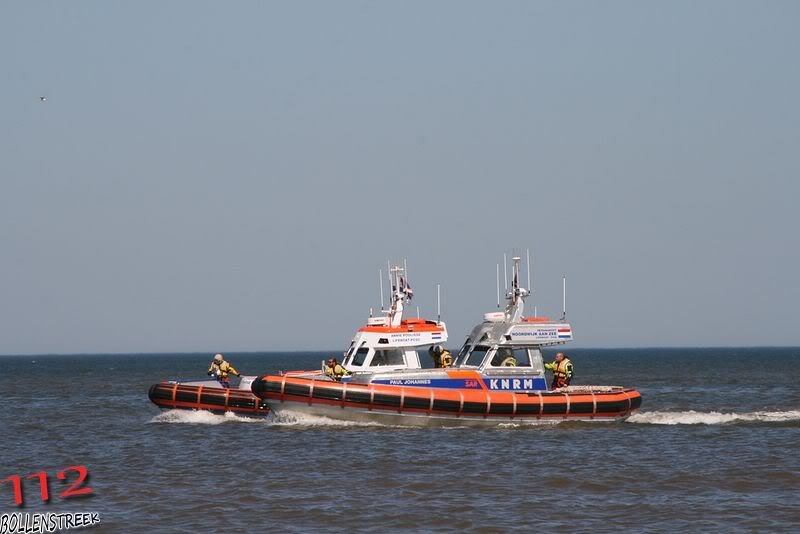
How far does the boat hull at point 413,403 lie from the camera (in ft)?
88.2

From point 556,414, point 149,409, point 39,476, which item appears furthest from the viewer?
point 149,409

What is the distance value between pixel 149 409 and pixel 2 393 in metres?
19.8

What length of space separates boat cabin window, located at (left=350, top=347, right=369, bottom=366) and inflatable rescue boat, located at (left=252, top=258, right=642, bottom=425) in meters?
0.03

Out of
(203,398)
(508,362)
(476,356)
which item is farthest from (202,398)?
(508,362)

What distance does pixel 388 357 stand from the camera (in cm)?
2820

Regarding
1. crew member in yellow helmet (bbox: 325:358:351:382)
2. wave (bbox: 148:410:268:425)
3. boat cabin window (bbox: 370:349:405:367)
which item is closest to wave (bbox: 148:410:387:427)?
wave (bbox: 148:410:268:425)

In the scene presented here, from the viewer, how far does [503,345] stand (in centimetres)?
2786

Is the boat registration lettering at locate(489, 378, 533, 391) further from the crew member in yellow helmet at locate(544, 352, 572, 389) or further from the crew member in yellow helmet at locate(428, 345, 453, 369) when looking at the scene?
the crew member in yellow helmet at locate(428, 345, 453, 369)

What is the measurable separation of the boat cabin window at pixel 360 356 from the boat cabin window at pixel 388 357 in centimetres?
28

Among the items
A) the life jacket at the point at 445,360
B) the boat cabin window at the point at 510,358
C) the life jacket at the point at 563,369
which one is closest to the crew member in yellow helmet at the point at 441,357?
the life jacket at the point at 445,360

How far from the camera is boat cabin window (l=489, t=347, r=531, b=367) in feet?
91.8

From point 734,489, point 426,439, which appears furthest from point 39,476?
point 734,489

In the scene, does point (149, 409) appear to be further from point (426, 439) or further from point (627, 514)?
point (627, 514)

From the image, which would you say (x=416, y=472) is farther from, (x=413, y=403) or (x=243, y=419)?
(x=243, y=419)
